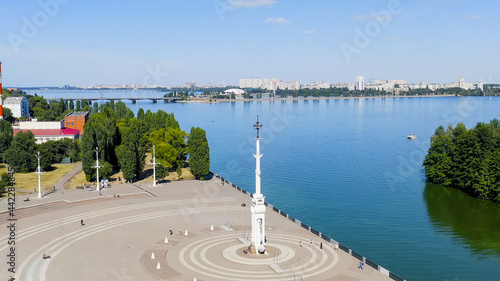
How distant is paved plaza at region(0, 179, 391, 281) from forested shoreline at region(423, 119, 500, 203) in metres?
27.7

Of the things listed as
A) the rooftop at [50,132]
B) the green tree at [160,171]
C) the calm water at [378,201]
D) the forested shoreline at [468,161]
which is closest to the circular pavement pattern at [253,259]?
the calm water at [378,201]

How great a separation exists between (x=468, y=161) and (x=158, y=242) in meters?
41.8

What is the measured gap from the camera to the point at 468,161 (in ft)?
191

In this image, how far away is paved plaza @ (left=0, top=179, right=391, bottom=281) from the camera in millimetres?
30438

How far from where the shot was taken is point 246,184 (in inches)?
2506

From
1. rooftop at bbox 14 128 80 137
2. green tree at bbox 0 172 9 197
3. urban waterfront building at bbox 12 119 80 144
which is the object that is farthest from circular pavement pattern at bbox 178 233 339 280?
rooftop at bbox 14 128 80 137

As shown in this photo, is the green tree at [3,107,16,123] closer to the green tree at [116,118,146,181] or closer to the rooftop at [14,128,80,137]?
the rooftop at [14,128,80,137]

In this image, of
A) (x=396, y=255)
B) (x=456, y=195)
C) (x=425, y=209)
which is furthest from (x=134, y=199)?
(x=456, y=195)

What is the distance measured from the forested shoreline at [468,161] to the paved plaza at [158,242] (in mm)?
27706

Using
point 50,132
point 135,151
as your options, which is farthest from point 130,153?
point 50,132

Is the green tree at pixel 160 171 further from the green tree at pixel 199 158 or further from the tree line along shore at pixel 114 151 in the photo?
the green tree at pixel 199 158

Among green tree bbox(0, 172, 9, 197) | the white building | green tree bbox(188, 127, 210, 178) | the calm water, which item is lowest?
the calm water

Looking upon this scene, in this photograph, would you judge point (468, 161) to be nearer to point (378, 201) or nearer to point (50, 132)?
point (378, 201)

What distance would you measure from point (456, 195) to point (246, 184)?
27510 mm
